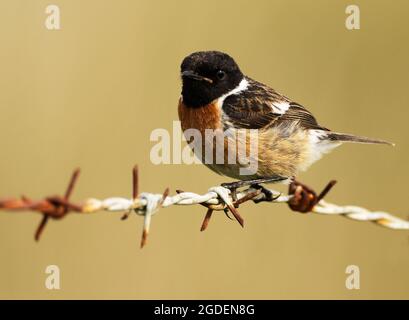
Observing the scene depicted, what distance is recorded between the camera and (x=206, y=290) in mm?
7387

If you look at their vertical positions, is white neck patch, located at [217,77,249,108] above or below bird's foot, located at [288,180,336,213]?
above

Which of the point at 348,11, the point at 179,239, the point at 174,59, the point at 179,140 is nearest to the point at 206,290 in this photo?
the point at 179,239

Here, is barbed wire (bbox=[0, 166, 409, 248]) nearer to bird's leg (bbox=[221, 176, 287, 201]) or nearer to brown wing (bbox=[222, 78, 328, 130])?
bird's leg (bbox=[221, 176, 287, 201])

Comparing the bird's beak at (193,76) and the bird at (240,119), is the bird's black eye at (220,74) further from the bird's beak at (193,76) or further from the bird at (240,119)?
the bird's beak at (193,76)

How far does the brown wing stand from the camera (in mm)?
5895

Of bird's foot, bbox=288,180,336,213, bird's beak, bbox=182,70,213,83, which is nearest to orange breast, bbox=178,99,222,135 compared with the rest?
bird's beak, bbox=182,70,213,83

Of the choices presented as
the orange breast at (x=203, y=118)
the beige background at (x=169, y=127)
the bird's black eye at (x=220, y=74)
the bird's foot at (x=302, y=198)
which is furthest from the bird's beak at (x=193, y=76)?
the beige background at (x=169, y=127)

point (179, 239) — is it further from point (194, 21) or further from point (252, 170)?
point (194, 21)

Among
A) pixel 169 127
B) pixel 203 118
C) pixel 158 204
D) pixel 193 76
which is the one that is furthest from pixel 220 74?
pixel 158 204

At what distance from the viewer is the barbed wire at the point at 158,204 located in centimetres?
277

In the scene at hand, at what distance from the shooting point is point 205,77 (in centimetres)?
598

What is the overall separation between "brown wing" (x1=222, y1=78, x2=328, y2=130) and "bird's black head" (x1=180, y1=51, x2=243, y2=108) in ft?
0.48

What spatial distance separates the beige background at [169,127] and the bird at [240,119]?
6.56 ft

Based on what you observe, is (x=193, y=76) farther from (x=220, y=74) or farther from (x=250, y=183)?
(x=250, y=183)
